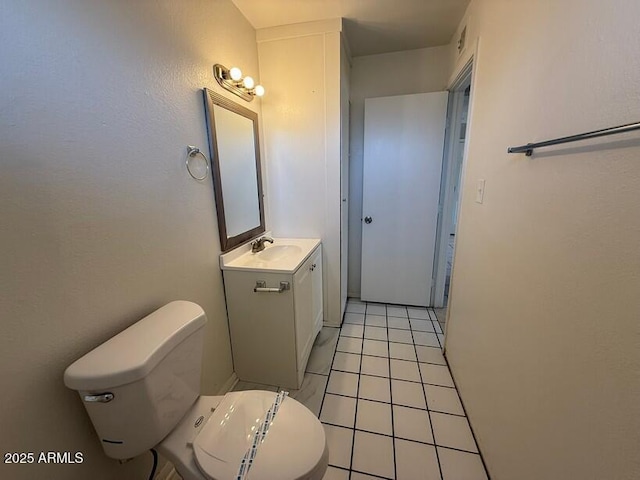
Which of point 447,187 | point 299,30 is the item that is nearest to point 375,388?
point 447,187

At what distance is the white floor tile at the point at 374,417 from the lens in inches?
57.0

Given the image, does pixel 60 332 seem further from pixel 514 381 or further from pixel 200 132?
pixel 514 381

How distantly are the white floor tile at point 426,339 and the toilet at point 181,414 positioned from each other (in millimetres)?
1450

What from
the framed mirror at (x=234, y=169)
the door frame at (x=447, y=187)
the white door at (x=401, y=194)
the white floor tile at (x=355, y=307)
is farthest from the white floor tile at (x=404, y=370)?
the framed mirror at (x=234, y=169)

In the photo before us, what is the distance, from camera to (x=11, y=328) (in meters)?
0.68

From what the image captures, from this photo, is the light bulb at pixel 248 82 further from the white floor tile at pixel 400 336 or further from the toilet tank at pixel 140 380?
the white floor tile at pixel 400 336

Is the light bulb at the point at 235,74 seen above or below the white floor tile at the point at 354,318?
above

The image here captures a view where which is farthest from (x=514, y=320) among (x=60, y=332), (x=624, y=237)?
(x=60, y=332)

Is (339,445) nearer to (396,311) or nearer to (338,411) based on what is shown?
(338,411)

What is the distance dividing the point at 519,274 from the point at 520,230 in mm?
171

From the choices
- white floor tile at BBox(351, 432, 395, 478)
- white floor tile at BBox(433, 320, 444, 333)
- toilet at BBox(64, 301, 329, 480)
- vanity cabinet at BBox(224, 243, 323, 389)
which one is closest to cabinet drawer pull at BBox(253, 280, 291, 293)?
vanity cabinet at BBox(224, 243, 323, 389)

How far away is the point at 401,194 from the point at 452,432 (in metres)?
1.83

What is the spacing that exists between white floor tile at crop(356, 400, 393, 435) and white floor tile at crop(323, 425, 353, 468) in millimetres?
88

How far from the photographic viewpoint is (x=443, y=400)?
1620 millimetres
